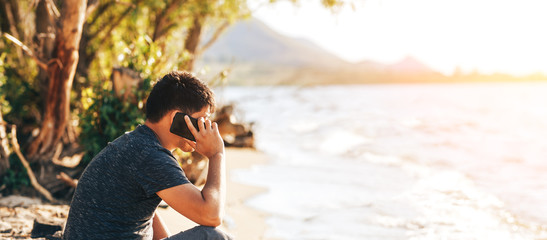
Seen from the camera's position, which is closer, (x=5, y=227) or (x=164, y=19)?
(x=5, y=227)

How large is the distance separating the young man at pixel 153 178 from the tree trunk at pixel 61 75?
12.8 ft

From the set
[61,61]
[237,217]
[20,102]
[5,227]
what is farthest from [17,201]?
[237,217]

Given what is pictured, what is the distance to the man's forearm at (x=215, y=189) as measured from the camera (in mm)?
2951

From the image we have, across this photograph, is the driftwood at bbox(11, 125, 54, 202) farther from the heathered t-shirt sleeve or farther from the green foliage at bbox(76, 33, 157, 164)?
the heathered t-shirt sleeve

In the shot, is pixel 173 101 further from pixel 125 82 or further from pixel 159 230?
pixel 125 82

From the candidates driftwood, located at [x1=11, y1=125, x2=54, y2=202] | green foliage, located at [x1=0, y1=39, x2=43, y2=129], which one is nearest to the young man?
driftwood, located at [x1=11, y1=125, x2=54, y2=202]

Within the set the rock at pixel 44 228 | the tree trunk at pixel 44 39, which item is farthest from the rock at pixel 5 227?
the tree trunk at pixel 44 39

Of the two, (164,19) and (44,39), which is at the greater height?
(164,19)

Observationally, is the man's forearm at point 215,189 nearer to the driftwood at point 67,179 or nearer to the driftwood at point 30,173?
the driftwood at point 67,179

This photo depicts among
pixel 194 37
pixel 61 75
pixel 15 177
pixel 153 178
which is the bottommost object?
pixel 15 177

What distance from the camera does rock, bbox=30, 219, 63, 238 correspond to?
521 centimetres

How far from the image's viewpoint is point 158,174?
2.89 m

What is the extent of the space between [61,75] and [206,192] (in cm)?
479

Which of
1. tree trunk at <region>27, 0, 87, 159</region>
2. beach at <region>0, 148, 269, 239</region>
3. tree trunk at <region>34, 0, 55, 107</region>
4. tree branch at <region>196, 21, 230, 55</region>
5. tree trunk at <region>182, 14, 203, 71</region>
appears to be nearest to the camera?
beach at <region>0, 148, 269, 239</region>
